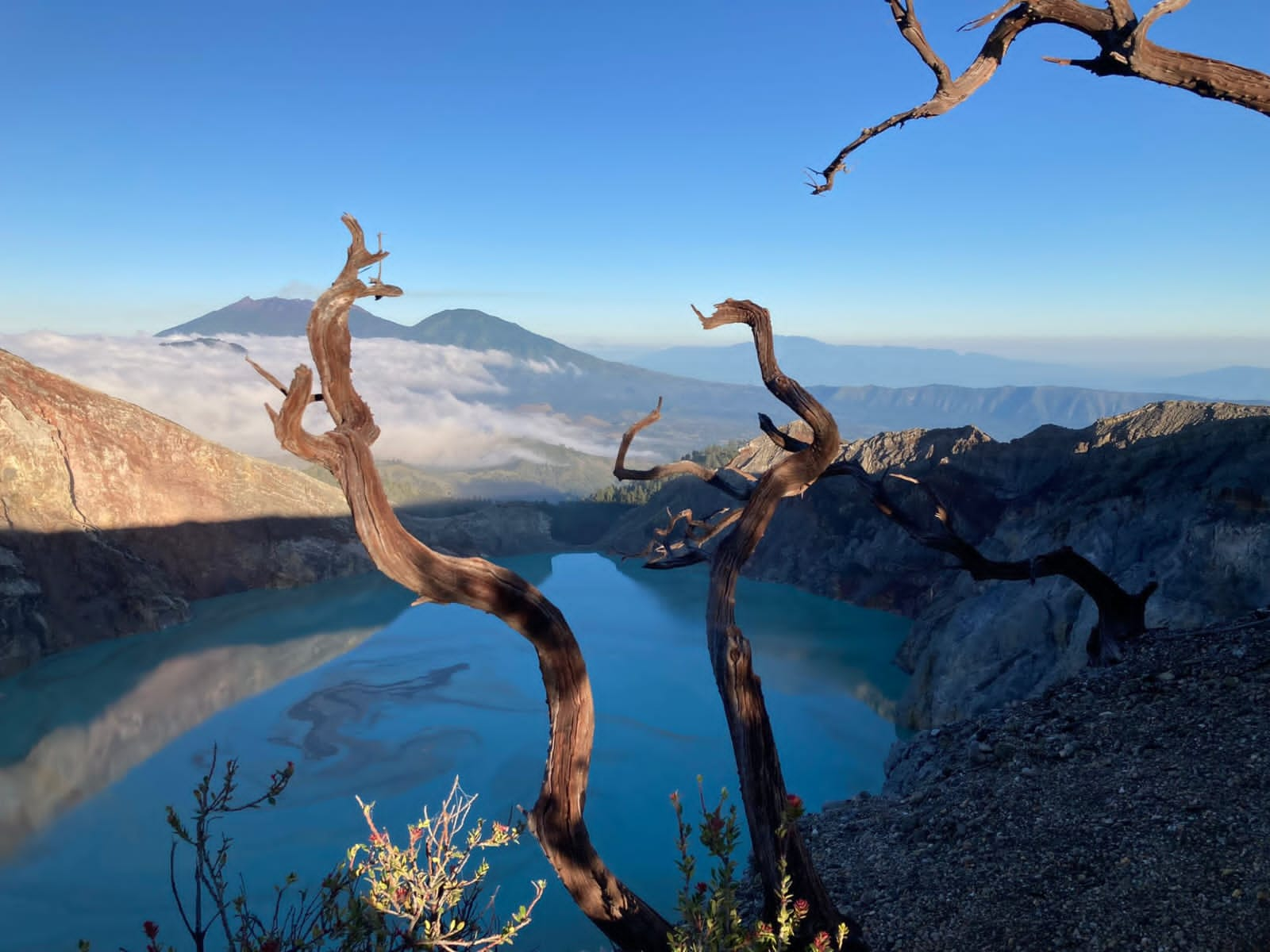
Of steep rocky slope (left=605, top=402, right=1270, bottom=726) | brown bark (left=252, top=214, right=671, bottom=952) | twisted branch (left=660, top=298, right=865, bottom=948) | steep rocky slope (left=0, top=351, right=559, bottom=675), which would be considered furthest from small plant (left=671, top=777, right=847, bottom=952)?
steep rocky slope (left=0, top=351, right=559, bottom=675)

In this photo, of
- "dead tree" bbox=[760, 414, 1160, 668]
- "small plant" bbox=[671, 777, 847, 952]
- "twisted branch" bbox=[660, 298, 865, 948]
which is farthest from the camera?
"dead tree" bbox=[760, 414, 1160, 668]

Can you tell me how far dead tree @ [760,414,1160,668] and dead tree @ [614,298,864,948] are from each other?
1066 mm

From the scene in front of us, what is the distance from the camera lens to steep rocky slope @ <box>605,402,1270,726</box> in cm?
1380

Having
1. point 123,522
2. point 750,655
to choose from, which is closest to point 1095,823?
point 750,655

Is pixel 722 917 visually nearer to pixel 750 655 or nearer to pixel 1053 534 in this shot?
pixel 750 655

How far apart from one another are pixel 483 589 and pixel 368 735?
17969 mm

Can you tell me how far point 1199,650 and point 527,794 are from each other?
39.2 ft

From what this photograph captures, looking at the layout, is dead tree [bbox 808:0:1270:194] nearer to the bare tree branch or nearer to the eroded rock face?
the bare tree branch

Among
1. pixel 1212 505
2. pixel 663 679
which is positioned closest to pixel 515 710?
pixel 663 679

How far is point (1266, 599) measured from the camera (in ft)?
41.0

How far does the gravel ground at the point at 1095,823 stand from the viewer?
445 centimetres

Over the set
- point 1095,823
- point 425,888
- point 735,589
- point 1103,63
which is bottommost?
point 1095,823

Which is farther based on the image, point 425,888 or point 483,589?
point 483,589

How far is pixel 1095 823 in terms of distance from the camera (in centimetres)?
554
